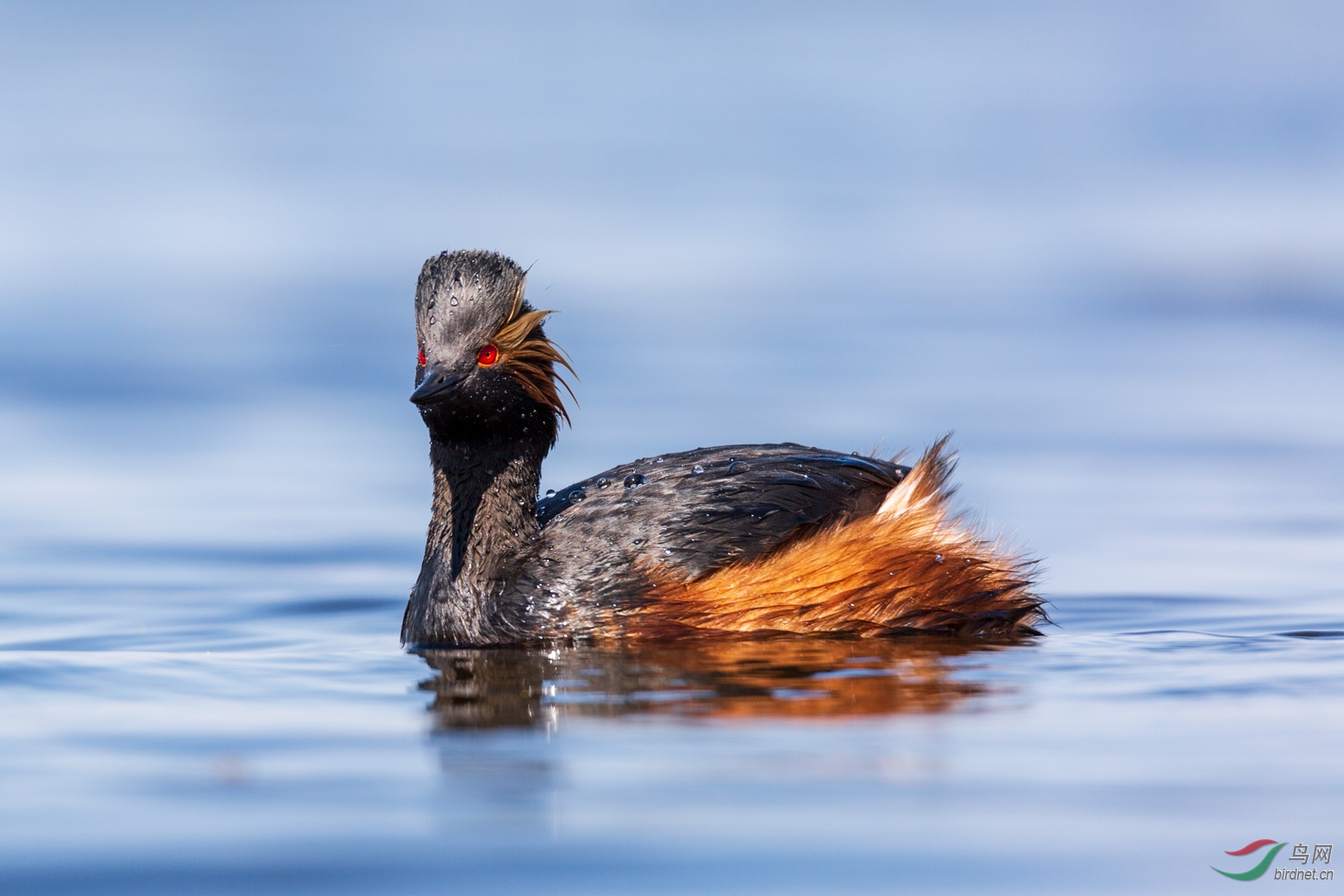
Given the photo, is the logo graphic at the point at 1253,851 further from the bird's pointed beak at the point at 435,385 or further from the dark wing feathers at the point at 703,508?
the bird's pointed beak at the point at 435,385

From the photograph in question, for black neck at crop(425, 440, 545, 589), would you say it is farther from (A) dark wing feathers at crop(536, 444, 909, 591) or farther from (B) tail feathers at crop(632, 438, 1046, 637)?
(B) tail feathers at crop(632, 438, 1046, 637)

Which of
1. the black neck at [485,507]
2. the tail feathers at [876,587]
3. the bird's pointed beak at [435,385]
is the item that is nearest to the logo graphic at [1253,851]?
the tail feathers at [876,587]

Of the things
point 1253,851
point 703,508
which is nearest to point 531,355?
point 703,508

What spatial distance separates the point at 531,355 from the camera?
941cm

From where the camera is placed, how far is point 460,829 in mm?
5336

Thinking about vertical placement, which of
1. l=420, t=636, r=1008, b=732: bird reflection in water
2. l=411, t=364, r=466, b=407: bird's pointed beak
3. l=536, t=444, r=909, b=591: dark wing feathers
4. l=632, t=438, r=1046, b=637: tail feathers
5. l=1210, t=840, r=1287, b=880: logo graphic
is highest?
l=411, t=364, r=466, b=407: bird's pointed beak

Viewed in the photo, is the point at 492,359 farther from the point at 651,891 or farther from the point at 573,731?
the point at 651,891

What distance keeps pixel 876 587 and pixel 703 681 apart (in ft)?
5.79

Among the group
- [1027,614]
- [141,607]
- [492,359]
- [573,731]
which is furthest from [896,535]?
[141,607]

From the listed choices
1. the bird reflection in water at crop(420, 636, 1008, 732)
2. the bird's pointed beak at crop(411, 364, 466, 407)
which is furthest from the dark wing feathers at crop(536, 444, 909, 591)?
the bird's pointed beak at crop(411, 364, 466, 407)

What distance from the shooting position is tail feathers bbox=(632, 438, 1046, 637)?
29.6 feet

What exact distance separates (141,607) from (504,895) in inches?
237

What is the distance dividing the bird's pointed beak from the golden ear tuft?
0.35 metres

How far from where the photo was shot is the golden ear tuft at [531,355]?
9.28m
